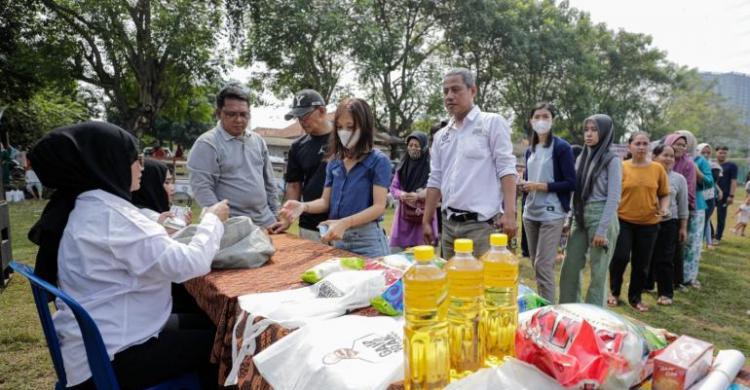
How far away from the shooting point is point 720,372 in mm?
1004

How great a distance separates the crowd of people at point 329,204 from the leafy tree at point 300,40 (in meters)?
11.1

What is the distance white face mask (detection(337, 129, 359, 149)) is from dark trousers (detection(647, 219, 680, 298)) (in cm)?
383

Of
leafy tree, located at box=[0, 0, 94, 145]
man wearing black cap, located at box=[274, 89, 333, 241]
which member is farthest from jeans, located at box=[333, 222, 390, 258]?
leafy tree, located at box=[0, 0, 94, 145]

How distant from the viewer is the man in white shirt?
2.85 metres

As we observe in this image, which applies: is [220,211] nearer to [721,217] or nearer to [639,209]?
[639,209]

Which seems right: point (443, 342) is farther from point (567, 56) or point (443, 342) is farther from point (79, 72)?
point (567, 56)

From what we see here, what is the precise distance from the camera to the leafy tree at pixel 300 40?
46.4 feet

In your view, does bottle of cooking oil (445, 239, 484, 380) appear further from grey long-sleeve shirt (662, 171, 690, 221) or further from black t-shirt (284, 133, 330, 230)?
grey long-sleeve shirt (662, 171, 690, 221)

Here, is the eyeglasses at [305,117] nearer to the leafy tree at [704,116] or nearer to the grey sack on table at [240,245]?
the grey sack on table at [240,245]

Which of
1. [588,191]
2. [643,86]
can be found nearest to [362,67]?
[588,191]

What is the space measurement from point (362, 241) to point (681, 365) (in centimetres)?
185

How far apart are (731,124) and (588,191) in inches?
2542

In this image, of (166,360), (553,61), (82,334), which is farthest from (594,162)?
(553,61)

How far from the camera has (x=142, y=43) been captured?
13539 millimetres
